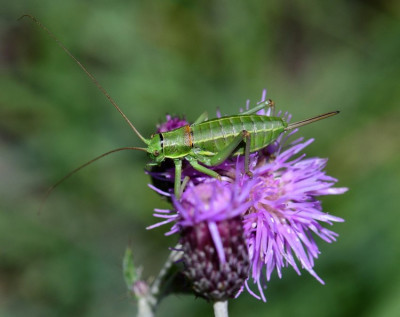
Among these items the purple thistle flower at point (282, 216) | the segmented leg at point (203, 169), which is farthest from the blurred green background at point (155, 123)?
the segmented leg at point (203, 169)

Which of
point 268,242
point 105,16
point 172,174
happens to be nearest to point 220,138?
point 172,174

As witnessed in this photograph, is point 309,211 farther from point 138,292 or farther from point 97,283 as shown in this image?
point 97,283

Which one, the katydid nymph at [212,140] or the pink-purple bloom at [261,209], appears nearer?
the pink-purple bloom at [261,209]

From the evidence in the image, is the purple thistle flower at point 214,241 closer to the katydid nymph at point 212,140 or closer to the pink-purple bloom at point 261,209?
the pink-purple bloom at point 261,209

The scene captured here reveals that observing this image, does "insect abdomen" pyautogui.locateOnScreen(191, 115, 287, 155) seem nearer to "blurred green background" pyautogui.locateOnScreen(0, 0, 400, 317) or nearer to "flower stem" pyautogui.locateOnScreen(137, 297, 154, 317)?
"flower stem" pyautogui.locateOnScreen(137, 297, 154, 317)

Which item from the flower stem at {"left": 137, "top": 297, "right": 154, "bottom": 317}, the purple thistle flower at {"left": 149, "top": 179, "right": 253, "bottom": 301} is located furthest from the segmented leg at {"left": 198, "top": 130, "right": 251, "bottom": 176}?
the flower stem at {"left": 137, "top": 297, "right": 154, "bottom": 317}

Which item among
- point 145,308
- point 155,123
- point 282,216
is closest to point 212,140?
point 282,216
